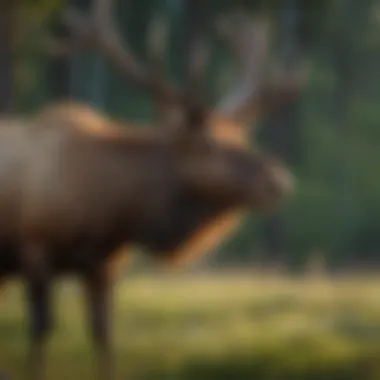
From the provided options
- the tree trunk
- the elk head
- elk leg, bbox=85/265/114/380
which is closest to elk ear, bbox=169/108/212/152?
the elk head

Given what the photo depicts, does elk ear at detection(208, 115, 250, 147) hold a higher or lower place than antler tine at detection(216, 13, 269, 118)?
lower

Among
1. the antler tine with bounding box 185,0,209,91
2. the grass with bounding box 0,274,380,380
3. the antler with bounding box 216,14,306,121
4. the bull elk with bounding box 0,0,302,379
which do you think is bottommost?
the grass with bounding box 0,274,380,380

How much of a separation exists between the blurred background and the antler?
0.08ft

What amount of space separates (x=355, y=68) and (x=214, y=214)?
36cm

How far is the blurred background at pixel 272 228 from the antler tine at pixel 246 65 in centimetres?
2

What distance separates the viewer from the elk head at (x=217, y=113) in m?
1.99

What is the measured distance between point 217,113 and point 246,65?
9 centimetres

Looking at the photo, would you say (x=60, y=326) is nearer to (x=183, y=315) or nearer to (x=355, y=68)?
(x=183, y=315)

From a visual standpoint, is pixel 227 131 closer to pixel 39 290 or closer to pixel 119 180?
pixel 119 180

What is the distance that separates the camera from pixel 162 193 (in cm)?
204

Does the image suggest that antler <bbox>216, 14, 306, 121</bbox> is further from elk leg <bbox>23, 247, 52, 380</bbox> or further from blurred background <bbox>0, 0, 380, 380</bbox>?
elk leg <bbox>23, 247, 52, 380</bbox>

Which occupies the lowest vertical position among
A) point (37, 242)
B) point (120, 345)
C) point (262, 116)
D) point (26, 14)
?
point (120, 345)

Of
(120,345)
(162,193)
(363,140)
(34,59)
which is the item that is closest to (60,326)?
(120,345)

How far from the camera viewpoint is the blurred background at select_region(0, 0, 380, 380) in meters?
2.02
